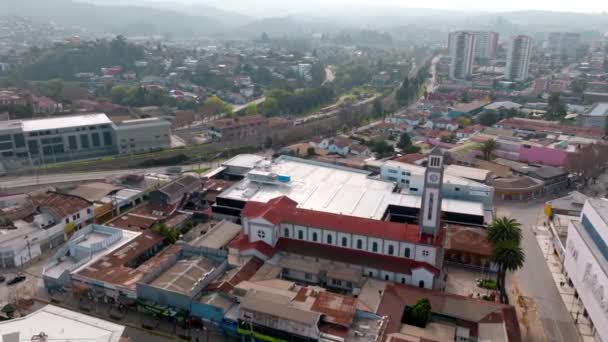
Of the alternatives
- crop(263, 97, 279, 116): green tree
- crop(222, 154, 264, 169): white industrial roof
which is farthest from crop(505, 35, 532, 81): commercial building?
crop(222, 154, 264, 169): white industrial roof

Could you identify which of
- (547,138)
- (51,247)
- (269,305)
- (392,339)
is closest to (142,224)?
(51,247)

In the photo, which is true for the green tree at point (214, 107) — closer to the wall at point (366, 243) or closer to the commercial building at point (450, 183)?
the commercial building at point (450, 183)

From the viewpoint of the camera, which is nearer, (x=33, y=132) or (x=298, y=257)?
(x=298, y=257)

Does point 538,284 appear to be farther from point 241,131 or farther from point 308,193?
point 241,131

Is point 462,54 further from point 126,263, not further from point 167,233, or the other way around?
point 126,263

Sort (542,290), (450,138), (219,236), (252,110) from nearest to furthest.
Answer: (542,290)
(219,236)
(450,138)
(252,110)

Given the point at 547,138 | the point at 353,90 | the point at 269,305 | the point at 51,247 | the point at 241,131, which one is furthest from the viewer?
the point at 353,90

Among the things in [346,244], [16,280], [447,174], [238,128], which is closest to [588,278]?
[346,244]
